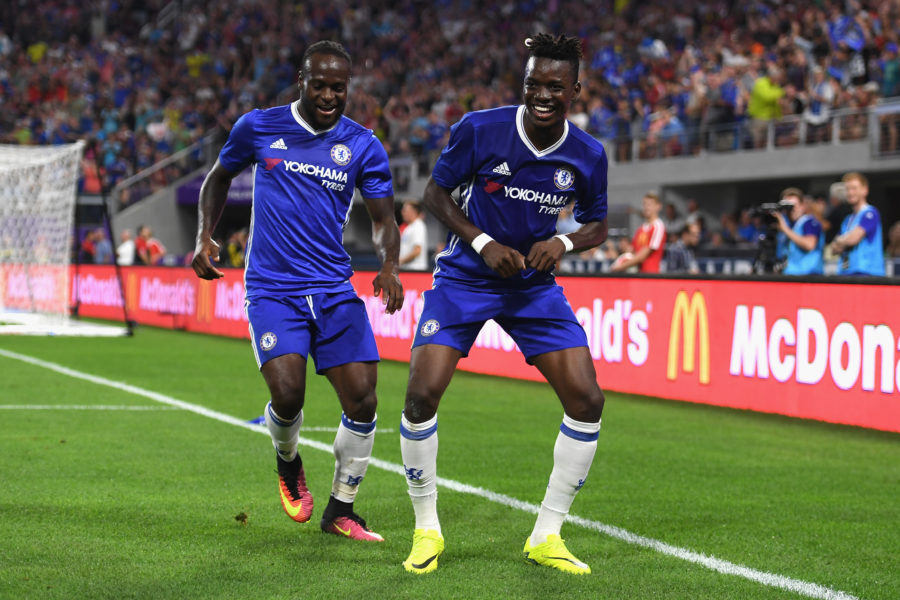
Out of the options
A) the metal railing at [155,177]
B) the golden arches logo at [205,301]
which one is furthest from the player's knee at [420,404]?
the metal railing at [155,177]

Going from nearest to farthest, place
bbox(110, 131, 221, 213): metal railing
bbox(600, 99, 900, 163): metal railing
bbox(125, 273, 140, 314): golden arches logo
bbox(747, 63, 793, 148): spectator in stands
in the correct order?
bbox(600, 99, 900, 163): metal railing → bbox(747, 63, 793, 148): spectator in stands → bbox(125, 273, 140, 314): golden arches logo → bbox(110, 131, 221, 213): metal railing

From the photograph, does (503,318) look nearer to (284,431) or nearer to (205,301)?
(284,431)

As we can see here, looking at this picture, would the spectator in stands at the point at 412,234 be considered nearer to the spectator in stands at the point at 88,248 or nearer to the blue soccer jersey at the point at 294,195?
the blue soccer jersey at the point at 294,195

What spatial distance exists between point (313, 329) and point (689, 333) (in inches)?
262

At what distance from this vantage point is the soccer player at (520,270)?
4980 millimetres

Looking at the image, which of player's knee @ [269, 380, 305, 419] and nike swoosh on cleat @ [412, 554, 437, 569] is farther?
player's knee @ [269, 380, 305, 419]

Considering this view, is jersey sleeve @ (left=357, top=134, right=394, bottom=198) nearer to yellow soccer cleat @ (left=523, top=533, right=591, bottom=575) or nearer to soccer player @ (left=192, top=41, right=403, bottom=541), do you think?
soccer player @ (left=192, top=41, right=403, bottom=541)

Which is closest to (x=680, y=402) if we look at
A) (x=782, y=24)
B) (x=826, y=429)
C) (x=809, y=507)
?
(x=826, y=429)

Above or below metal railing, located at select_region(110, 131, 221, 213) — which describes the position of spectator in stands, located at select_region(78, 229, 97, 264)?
below

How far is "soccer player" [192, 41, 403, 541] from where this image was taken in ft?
17.9

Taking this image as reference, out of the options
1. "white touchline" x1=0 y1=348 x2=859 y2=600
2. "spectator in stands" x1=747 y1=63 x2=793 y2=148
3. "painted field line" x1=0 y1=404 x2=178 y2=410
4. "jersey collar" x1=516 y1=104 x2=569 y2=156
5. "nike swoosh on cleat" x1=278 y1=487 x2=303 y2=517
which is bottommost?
"white touchline" x1=0 y1=348 x2=859 y2=600

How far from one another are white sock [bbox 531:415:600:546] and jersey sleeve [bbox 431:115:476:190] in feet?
3.64

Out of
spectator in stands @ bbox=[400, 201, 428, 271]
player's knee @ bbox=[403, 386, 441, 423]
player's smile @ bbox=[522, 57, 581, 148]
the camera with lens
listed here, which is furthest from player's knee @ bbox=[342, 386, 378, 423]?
spectator in stands @ bbox=[400, 201, 428, 271]

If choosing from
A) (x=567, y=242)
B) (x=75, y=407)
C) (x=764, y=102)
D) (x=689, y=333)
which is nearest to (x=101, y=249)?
(x=764, y=102)
